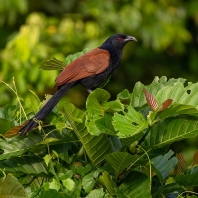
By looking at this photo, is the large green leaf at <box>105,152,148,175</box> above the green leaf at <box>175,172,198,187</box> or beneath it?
above

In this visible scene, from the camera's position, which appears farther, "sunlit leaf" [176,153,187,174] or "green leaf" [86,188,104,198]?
"sunlit leaf" [176,153,187,174]

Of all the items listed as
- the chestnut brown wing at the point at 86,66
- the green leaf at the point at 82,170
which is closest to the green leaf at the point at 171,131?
the green leaf at the point at 82,170

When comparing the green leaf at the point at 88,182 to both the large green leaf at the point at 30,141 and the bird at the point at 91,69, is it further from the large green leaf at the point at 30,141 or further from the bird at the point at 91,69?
the bird at the point at 91,69

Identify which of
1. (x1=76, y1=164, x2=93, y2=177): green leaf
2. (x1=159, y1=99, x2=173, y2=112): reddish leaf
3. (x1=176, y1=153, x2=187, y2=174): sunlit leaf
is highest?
(x1=159, y1=99, x2=173, y2=112): reddish leaf

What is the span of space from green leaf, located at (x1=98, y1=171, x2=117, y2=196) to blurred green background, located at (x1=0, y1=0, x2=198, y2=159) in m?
3.98

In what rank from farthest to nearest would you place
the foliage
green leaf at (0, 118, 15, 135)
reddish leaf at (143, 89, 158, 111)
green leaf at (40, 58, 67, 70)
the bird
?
the foliage < the bird < green leaf at (40, 58, 67, 70) < green leaf at (0, 118, 15, 135) < reddish leaf at (143, 89, 158, 111)

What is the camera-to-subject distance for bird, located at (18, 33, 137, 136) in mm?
2639

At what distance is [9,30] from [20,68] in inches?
95.7

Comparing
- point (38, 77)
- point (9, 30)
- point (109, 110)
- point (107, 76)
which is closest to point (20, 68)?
point (38, 77)

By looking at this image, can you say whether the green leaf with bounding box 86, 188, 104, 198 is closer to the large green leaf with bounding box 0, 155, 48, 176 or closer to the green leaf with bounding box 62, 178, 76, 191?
the green leaf with bounding box 62, 178, 76, 191

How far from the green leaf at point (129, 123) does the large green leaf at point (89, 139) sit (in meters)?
0.12

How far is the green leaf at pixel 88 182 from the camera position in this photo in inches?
73.0

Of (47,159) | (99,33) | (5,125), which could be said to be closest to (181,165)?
(47,159)

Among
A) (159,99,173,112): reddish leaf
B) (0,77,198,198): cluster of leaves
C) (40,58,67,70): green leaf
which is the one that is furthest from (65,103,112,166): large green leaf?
(40,58,67,70): green leaf
